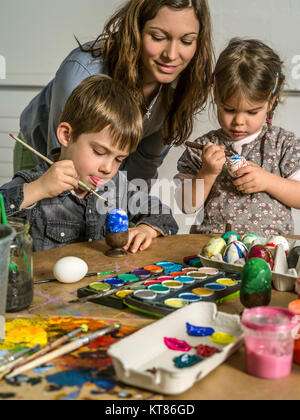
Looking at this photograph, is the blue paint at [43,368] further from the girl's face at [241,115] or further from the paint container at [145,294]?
the girl's face at [241,115]

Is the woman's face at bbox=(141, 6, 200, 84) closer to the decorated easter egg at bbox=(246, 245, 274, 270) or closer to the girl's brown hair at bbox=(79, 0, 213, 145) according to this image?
the girl's brown hair at bbox=(79, 0, 213, 145)

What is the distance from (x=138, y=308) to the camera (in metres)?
0.82

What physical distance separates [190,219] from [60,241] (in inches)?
61.7

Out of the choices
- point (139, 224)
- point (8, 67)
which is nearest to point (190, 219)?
point (8, 67)

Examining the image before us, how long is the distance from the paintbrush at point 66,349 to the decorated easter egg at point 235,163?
3.16 feet

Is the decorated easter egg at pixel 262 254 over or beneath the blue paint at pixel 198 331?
over

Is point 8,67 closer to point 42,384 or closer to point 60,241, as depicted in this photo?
point 60,241

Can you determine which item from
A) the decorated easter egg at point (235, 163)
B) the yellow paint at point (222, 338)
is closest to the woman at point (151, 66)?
the decorated easter egg at point (235, 163)

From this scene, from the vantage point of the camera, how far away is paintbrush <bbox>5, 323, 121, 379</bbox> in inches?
23.9

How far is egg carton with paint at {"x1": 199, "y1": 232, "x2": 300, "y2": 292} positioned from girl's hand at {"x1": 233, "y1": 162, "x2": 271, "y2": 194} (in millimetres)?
483

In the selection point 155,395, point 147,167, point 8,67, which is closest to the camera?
point 155,395

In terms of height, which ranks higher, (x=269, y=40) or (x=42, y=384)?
(x=269, y=40)

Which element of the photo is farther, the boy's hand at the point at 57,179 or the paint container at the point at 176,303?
the boy's hand at the point at 57,179

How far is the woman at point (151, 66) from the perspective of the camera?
1502mm
